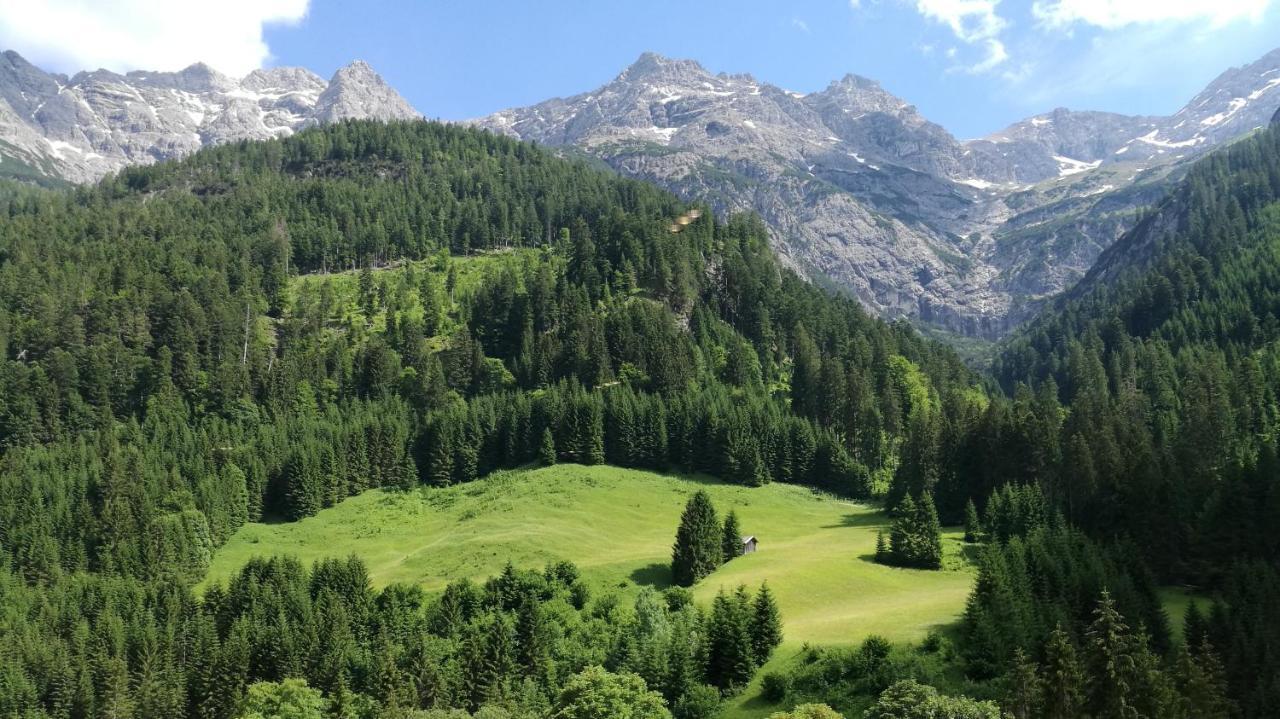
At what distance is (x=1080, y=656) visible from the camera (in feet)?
182

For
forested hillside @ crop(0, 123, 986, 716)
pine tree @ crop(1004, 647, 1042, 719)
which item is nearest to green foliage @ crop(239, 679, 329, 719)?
forested hillside @ crop(0, 123, 986, 716)

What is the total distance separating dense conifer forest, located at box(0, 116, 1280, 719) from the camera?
62656 mm

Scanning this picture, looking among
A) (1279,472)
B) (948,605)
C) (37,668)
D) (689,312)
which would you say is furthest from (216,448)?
(1279,472)

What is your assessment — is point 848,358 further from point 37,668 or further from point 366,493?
point 37,668

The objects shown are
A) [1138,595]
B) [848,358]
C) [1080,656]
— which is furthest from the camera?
[848,358]

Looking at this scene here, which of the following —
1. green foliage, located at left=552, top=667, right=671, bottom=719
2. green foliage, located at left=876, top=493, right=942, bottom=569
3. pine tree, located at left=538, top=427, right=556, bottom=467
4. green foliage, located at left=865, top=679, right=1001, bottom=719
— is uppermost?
pine tree, located at left=538, top=427, right=556, bottom=467

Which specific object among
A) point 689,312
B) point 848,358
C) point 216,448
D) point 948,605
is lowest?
point 948,605

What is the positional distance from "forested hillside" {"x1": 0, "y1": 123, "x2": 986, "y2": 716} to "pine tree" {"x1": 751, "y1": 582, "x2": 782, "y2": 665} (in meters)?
2.75

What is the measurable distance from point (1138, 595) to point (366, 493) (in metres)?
110

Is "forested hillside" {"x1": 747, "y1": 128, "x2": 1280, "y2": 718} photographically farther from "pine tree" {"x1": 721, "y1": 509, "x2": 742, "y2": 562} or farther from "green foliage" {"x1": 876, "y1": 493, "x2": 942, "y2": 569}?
"pine tree" {"x1": 721, "y1": 509, "x2": 742, "y2": 562}

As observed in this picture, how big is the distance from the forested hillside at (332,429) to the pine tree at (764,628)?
2.75m

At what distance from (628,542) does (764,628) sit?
36083 millimetres

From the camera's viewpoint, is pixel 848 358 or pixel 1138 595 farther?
pixel 848 358

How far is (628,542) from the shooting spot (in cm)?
10306
